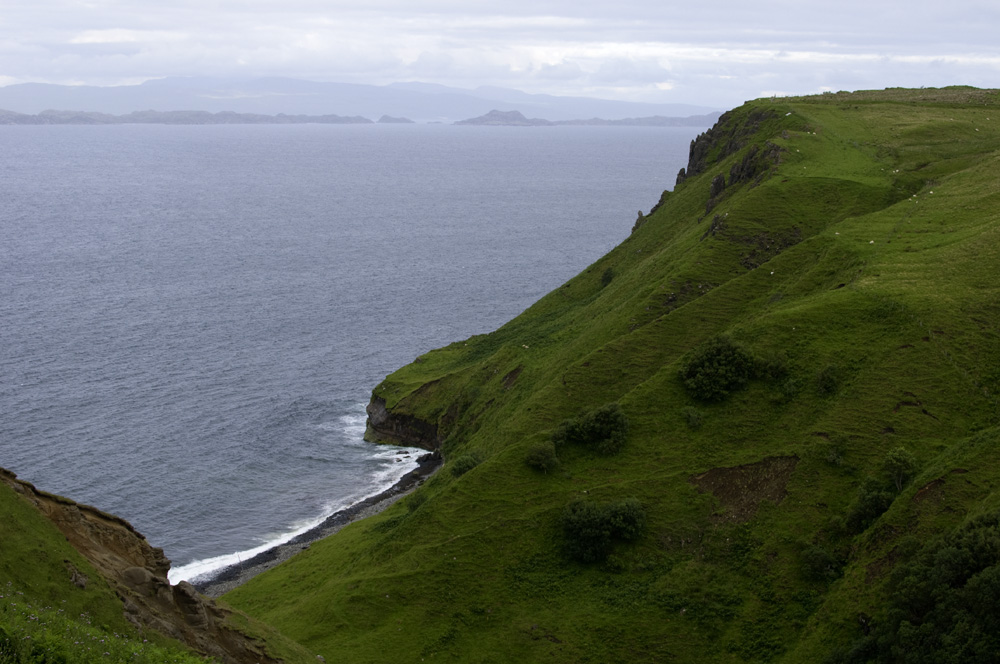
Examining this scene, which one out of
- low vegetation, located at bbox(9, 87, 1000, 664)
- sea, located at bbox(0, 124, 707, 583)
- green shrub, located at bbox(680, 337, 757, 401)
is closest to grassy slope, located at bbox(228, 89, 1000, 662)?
low vegetation, located at bbox(9, 87, 1000, 664)

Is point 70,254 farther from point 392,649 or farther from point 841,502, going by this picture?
point 841,502

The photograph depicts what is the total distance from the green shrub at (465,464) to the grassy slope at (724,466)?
3.73 ft

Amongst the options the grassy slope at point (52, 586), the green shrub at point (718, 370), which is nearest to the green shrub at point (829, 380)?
the green shrub at point (718, 370)

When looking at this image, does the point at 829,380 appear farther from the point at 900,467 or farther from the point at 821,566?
the point at 821,566

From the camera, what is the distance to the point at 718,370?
205 ft

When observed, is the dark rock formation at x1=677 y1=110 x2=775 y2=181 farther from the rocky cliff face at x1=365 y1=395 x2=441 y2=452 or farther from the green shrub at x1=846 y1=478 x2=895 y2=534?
the green shrub at x1=846 y1=478 x2=895 y2=534

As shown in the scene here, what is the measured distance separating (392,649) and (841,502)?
90.0 ft

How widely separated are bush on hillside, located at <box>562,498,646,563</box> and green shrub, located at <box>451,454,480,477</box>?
14.1 meters

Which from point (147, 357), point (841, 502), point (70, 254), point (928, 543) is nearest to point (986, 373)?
point (841, 502)

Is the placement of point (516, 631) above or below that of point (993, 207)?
below

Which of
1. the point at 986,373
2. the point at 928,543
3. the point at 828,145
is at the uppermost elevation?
the point at 828,145

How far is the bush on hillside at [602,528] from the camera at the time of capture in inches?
2127

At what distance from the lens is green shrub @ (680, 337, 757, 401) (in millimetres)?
61969

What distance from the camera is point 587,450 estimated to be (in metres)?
61.7
